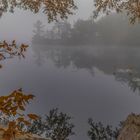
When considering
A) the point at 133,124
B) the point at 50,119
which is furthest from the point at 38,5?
the point at 50,119

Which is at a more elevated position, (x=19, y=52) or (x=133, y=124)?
(x=133, y=124)

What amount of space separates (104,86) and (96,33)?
106 m

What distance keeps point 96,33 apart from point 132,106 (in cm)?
12812

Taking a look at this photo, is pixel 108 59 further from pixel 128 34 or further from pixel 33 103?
pixel 33 103

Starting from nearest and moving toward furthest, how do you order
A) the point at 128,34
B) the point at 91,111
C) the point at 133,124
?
the point at 133,124
the point at 91,111
the point at 128,34

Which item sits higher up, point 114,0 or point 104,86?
point 104,86

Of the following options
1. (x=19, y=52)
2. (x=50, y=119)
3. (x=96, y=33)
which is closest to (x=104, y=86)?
(x=50, y=119)

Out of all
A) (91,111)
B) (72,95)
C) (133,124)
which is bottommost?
(133,124)

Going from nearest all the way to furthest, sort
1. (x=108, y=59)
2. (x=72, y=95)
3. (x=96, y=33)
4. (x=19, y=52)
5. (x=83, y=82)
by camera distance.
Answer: (x=19, y=52) → (x=72, y=95) → (x=83, y=82) → (x=108, y=59) → (x=96, y=33)

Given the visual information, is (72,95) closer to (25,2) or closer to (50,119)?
(50,119)

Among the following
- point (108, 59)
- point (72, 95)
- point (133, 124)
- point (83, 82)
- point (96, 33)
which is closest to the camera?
point (133, 124)

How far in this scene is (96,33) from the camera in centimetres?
17450

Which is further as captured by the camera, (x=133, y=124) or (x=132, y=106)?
(x=132, y=106)

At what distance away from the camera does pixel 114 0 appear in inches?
500
